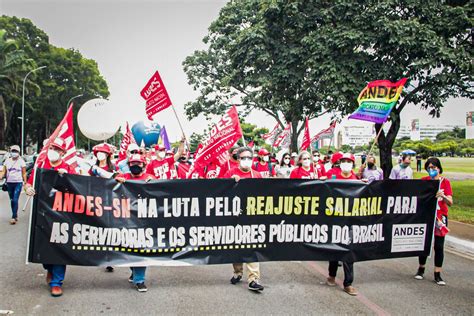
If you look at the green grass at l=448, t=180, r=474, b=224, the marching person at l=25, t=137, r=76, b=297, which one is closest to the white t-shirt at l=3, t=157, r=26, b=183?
the marching person at l=25, t=137, r=76, b=297

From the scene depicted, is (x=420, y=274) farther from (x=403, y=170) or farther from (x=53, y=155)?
(x=53, y=155)

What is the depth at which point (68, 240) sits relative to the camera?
528 cm

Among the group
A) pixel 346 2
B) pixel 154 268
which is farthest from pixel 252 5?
pixel 154 268

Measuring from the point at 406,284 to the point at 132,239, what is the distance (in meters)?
3.59

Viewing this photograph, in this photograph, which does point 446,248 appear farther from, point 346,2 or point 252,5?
point 252,5

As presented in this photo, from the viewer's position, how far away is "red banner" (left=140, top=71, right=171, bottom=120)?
312 inches

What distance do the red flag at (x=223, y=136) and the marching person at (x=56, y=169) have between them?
6.21 feet

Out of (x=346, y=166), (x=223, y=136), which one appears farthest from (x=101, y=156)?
(x=346, y=166)

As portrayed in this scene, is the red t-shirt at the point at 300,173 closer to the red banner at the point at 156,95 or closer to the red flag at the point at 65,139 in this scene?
the red banner at the point at 156,95

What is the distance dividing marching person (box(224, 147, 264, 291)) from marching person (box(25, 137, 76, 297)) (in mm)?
2089

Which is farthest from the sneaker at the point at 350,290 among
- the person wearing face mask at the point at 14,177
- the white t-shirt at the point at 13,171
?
the white t-shirt at the point at 13,171

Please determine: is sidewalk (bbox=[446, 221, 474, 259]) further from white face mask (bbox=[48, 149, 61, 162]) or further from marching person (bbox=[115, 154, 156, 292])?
white face mask (bbox=[48, 149, 61, 162])

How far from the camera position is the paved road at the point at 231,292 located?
4855mm

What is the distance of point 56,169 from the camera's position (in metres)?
5.64
